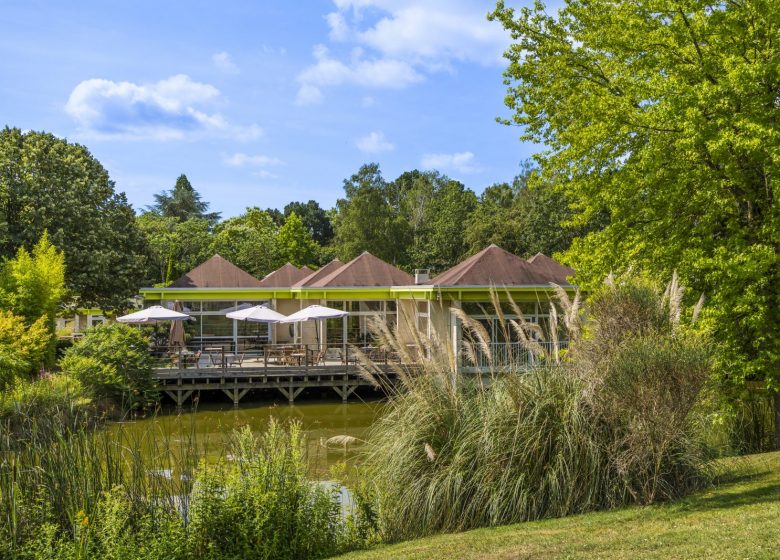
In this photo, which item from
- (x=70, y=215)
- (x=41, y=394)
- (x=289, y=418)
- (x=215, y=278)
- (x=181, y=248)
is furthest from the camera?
(x=181, y=248)

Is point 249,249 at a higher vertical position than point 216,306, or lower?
higher

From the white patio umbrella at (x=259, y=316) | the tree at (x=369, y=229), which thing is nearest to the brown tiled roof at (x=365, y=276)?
Answer: the white patio umbrella at (x=259, y=316)

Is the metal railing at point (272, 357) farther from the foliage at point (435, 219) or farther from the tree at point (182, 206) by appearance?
the tree at point (182, 206)

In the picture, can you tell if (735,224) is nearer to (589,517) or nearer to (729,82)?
(729,82)

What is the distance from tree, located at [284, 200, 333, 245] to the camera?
7375cm

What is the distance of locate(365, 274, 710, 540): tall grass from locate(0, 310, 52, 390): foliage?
11.9 meters

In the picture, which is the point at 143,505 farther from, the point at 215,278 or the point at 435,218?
the point at 435,218

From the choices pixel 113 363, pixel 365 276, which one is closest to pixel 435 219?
pixel 365 276

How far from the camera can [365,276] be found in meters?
24.9

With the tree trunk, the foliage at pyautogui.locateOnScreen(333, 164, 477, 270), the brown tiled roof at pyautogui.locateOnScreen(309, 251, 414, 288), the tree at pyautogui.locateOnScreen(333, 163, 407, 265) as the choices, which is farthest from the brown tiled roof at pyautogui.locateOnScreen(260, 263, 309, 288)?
the tree trunk

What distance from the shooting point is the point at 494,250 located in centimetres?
2242

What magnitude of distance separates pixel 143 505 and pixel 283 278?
2382 centimetres

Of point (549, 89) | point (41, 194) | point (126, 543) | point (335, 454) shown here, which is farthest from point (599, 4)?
point (41, 194)

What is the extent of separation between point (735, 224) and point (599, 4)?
5476mm
